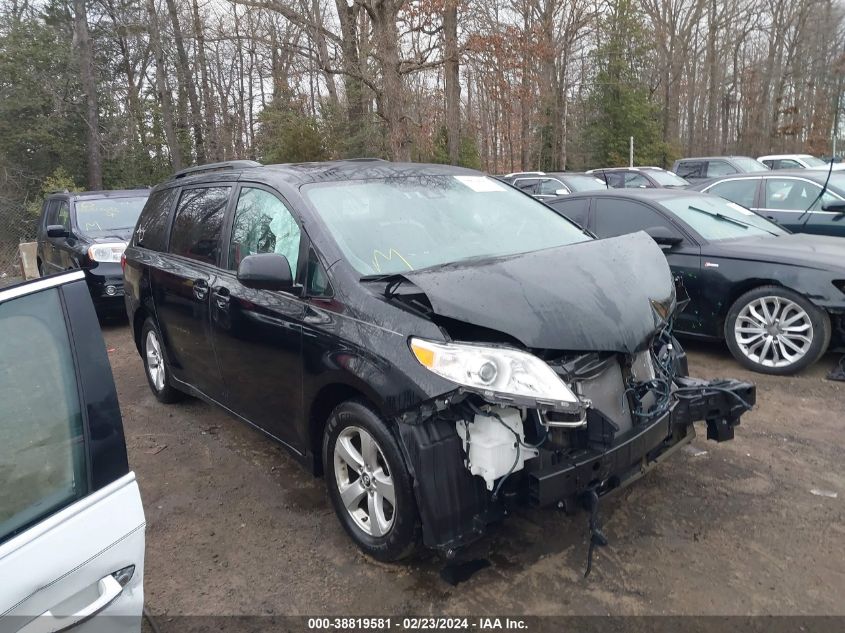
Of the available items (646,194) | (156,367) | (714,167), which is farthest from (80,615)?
(714,167)

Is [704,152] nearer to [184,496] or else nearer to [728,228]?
[728,228]

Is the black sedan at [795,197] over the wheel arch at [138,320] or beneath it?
over

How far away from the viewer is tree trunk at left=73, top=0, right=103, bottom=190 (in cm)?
1927

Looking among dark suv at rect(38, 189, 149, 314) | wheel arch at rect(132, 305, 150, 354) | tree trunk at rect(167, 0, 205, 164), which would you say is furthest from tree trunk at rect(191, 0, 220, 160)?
wheel arch at rect(132, 305, 150, 354)

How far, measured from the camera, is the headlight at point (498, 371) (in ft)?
7.88

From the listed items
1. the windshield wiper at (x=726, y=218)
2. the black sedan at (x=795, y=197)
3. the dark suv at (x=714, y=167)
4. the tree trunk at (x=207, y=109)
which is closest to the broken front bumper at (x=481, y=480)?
the windshield wiper at (x=726, y=218)

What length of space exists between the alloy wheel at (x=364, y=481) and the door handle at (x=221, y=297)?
1254mm

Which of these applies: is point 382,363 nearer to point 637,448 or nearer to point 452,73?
point 637,448

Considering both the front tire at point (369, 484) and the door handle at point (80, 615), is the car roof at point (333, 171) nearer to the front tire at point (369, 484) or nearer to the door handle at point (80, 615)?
the front tire at point (369, 484)

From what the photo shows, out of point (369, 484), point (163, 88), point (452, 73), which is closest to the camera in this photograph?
point (369, 484)

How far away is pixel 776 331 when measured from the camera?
203 inches

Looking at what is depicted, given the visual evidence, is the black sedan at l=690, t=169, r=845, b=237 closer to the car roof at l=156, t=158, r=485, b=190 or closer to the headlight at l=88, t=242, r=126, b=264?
the car roof at l=156, t=158, r=485, b=190

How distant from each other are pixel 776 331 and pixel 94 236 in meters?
8.43

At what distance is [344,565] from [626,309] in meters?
1.75
